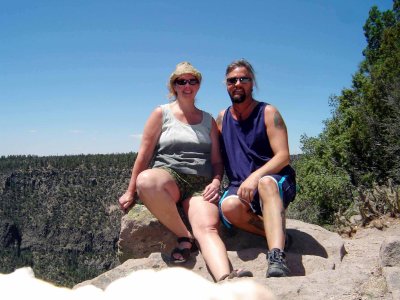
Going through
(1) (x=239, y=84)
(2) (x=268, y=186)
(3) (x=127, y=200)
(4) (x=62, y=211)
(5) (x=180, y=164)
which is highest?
(1) (x=239, y=84)

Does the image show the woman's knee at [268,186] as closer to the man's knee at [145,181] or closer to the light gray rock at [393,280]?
the man's knee at [145,181]

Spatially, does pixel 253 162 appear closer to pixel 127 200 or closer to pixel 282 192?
pixel 282 192

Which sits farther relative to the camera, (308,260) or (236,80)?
(236,80)

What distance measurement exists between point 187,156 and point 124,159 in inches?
4026

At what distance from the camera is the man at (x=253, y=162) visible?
370 cm

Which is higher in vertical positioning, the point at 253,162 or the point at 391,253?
the point at 253,162

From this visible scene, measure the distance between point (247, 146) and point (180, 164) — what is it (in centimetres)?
69

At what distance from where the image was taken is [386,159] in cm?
1702

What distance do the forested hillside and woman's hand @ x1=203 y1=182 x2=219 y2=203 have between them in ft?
312

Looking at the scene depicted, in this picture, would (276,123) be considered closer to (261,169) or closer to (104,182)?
(261,169)

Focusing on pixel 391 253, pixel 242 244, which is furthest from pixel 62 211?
pixel 391 253

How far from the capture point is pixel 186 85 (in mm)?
4359

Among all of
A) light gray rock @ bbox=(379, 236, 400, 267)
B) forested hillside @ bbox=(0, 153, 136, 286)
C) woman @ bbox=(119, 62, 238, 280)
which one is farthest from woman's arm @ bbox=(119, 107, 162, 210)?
forested hillside @ bbox=(0, 153, 136, 286)

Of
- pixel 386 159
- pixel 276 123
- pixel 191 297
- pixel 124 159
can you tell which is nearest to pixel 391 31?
pixel 386 159
